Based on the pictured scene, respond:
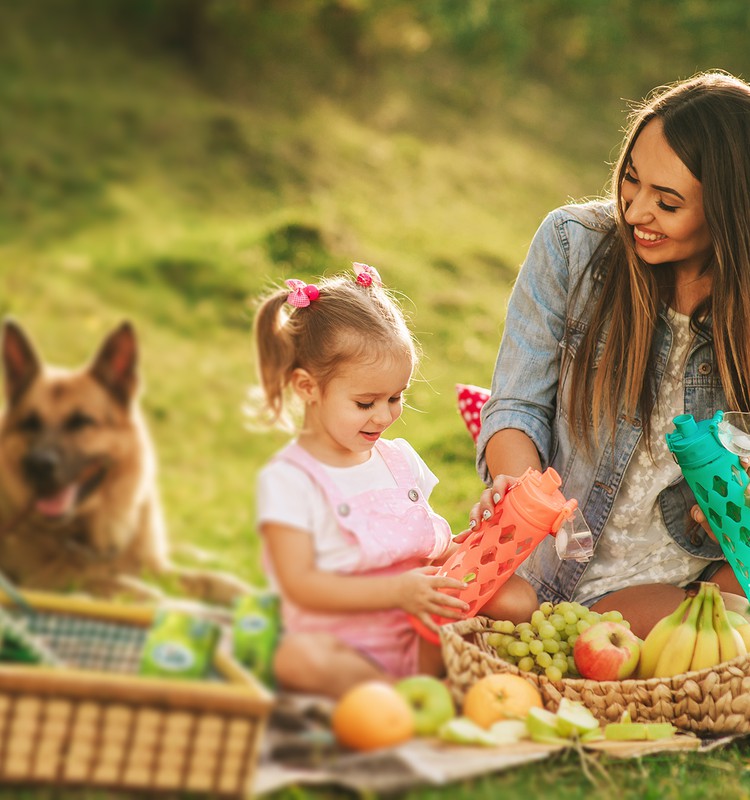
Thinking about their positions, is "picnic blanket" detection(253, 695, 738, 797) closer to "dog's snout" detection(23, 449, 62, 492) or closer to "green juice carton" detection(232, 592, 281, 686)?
"green juice carton" detection(232, 592, 281, 686)

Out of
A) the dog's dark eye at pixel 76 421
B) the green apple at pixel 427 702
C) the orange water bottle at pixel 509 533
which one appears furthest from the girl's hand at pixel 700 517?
the dog's dark eye at pixel 76 421

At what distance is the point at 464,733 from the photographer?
2172mm

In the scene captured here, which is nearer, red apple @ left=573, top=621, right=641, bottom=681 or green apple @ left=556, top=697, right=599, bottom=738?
green apple @ left=556, top=697, right=599, bottom=738

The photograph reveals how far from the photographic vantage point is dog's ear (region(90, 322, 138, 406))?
2.86m

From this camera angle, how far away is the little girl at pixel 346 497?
2.15 meters

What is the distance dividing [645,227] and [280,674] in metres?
1.59

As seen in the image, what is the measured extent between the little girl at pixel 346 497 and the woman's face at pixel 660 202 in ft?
2.56

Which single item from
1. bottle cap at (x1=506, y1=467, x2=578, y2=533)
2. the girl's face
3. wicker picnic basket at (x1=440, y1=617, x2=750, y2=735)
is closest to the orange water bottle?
bottle cap at (x1=506, y1=467, x2=578, y2=533)

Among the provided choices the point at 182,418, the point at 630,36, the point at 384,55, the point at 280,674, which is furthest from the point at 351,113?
the point at 280,674

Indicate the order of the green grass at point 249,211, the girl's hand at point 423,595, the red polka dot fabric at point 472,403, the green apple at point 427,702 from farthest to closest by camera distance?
the green grass at point 249,211
the red polka dot fabric at point 472,403
the girl's hand at point 423,595
the green apple at point 427,702

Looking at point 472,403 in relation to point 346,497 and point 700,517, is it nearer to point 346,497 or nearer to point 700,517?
point 700,517

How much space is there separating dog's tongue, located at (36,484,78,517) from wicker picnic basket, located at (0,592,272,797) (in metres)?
1.23

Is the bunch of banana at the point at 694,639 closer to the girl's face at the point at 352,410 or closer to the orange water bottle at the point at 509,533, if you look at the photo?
the orange water bottle at the point at 509,533

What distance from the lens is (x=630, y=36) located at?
1483cm
